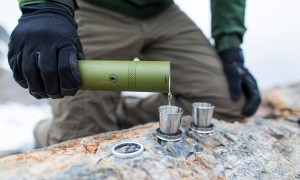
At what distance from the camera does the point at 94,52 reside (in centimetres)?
310

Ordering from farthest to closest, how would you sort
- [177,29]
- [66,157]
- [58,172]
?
1. [177,29]
2. [66,157]
3. [58,172]

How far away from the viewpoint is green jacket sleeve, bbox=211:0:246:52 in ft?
11.1

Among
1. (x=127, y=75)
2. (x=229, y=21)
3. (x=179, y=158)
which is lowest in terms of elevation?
(x=179, y=158)

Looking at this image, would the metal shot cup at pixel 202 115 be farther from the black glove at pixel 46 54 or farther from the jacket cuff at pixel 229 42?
the jacket cuff at pixel 229 42

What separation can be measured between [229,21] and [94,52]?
1.60m

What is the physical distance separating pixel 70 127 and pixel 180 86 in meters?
1.38

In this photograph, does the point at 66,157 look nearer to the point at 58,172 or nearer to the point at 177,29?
the point at 58,172

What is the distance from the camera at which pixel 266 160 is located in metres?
2.00

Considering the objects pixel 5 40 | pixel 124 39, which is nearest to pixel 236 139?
pixel 124 39

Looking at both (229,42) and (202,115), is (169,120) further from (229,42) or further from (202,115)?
(229,42)

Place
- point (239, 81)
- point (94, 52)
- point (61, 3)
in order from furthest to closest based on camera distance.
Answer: point (239, 81)
point (94, 52)
point (61, 3)

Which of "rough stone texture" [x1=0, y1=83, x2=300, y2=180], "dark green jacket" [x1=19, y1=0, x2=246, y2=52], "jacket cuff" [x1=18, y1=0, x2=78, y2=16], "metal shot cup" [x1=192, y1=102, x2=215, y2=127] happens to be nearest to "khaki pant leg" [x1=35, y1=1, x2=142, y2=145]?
"dark green jacket" [x1=19, y1=0, x2=246, y2=52]

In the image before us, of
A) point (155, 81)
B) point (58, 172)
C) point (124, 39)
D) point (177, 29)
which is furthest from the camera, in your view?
point (177, 29)

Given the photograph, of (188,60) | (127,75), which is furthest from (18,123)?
(127,75)
